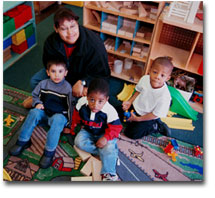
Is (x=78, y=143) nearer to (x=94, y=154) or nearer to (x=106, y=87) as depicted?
(x=94, y=154)

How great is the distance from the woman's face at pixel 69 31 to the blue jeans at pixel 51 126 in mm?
637

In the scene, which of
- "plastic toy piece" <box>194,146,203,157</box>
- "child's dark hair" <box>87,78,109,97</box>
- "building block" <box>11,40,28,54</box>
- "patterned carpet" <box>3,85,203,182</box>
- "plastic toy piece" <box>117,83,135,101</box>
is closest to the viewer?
"child's dark hair" <box>87,78,109,97</box>

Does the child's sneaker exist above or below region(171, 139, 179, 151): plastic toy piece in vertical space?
below

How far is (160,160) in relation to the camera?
6.41 feet

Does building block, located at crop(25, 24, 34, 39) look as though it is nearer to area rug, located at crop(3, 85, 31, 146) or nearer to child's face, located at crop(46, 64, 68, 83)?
area rug, located at crop(3, 85, 31, 146)

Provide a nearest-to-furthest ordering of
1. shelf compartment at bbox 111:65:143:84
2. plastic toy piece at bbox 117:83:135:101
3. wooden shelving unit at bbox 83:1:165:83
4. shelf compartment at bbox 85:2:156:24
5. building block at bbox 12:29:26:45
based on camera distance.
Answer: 1. shelf compartment at bbox 85:2:156:24
2. wooden shelving unit at bbox 83:1:165:83
3. plastic toy piece at bbox 117:83:135:101
4. shelf compartment at bbox 111:65:143:84
5. building block at bbox 12:29:26:45

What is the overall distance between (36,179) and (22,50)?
1.82 meters

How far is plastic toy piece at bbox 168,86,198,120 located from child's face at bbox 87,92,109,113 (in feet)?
3.36

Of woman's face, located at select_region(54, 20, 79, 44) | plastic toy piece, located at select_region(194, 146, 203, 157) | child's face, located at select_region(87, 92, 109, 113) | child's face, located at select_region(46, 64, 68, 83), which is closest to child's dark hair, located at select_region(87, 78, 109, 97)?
child's face, located at select_region(87, 92, 109, 113)

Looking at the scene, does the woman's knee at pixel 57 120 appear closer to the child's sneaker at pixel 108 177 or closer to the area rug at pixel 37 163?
the area rug at pixel 37 163

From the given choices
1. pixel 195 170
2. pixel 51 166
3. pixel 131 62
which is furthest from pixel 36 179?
pixel 131 62

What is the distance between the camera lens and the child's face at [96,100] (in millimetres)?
1523

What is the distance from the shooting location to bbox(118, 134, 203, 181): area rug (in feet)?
6.07

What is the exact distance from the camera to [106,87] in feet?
5.04
